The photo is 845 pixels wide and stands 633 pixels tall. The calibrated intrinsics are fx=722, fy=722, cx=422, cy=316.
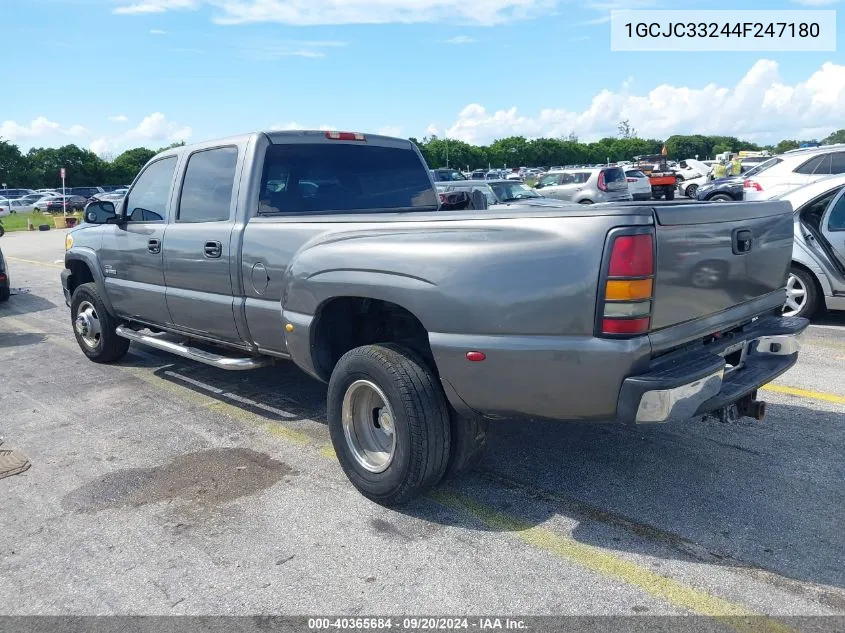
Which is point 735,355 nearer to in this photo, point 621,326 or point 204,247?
point 621,326

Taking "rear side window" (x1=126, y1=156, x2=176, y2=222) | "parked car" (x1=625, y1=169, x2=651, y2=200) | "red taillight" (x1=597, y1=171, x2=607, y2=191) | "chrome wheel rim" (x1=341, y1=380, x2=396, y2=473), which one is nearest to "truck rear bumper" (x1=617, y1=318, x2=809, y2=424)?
"chrome wheel rim" (x1=341, y1=380, x2=396, y2=473)

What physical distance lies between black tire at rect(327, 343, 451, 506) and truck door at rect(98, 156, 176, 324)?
2.41 meters

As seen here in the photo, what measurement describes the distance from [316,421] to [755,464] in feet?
9.09

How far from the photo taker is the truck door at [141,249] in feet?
17.8

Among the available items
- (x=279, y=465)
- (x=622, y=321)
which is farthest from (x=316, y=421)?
(x=622, y=321)

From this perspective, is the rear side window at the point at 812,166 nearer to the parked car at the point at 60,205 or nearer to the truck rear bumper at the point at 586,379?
the truck rear bumper at the point at 586,379

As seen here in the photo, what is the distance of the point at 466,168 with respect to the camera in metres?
103

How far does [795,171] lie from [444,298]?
1192cm

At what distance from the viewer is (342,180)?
498cm

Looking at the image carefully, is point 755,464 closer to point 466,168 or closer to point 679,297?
point 679,297

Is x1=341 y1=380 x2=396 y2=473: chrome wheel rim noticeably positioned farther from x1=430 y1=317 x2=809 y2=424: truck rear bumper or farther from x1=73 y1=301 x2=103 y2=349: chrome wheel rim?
x1=73 y1=301 x2=103 y2=349: chrome wheel rim

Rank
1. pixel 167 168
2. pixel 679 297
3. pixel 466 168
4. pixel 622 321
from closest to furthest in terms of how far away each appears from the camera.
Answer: pixel 622 321
pixel 679 297
pixel 167 168
pixel 466 168

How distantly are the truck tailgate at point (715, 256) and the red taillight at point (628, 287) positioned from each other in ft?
0.24

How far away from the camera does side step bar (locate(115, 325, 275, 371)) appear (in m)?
4.69
